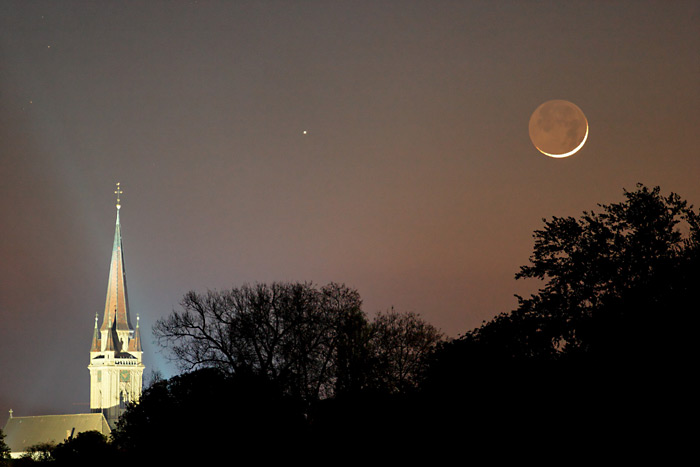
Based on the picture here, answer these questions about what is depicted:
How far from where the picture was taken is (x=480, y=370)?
4197 cm

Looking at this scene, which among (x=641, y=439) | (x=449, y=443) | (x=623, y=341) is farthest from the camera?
(x=449, y=443)

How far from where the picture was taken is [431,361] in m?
47.0

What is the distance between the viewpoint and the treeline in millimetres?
35812

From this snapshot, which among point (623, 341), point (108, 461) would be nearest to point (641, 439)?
point (623, 341)

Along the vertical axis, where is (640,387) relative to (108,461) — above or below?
below

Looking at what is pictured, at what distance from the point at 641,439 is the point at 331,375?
28.3 metres

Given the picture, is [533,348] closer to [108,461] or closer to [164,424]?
[164,424]

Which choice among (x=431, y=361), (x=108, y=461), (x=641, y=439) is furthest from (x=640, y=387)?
(x=108, y=461)

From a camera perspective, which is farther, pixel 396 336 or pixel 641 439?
pixel 396 336

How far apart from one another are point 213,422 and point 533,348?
765 inches

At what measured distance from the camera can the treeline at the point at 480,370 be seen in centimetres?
3581

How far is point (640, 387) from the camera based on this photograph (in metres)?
34.9

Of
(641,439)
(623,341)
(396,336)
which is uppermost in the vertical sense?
(396,336)

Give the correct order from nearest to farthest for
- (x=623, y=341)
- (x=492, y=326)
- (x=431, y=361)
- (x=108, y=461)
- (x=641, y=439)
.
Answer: (x=641, y=439), (x=623, y=341), (x=492, y=326), (x=431, y=361), (x=108, y=461)
